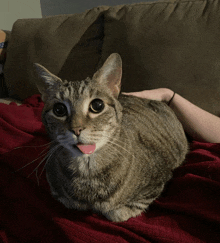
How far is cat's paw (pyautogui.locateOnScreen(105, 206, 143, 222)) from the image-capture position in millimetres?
Answer: 651

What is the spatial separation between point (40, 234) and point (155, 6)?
1399 mm

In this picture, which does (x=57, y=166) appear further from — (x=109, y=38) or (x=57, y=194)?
(x=109, y=38)

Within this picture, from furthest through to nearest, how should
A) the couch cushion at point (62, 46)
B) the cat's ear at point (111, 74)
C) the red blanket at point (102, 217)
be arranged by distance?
the couch cushion at point (62, 46) → the cat's ear at point (111, 74) → the red blanket at point (102, 217)

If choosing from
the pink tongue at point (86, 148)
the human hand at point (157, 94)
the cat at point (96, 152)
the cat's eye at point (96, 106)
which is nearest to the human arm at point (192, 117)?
the human hand at point (157, 94)

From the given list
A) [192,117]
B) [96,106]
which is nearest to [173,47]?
[192,117]

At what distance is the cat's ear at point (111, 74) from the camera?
71 centimetres

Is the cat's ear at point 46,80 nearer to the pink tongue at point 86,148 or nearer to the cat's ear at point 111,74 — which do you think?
the cat's ear at point 111,74

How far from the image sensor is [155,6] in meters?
1.23

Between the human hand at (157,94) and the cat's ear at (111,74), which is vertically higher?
the cat's ear at (111,74)

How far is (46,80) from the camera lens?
737 mm

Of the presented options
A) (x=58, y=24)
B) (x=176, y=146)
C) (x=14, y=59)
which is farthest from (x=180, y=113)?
(x=14, y=59)

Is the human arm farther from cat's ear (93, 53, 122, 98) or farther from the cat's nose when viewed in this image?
the cat's nose

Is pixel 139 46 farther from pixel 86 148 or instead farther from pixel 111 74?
pixel 86 148

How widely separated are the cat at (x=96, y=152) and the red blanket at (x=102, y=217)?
0.17 feet
